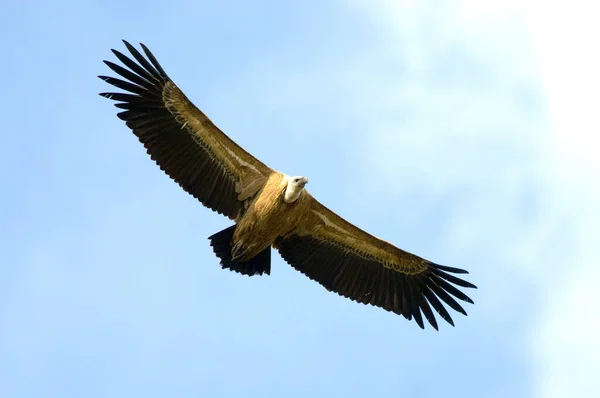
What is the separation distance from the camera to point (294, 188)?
1723 centimetres

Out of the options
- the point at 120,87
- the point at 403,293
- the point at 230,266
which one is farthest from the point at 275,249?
the point at 120,87

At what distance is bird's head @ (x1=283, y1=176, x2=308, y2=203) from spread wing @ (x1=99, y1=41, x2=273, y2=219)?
0.61m

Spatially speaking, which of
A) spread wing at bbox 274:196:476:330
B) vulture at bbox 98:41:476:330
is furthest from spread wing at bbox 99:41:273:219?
spread wing at bbox 274:196:476:330

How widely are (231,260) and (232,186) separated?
A: 110cm

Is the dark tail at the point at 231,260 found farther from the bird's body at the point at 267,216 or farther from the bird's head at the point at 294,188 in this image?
the bird's head at the point at 294,188

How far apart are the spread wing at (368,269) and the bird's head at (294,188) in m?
0.89

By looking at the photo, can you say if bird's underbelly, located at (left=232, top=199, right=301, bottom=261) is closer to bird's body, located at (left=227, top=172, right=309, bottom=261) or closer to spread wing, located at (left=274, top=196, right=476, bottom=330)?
bird's body, located at (left=227, top=172, right=309, bottom=261)

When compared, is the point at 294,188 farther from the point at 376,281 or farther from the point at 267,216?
the point at 376,281

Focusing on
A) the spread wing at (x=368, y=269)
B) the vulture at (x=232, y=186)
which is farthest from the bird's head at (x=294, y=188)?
the spread wing at (x=368, y=269)

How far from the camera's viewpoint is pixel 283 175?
58.0 ft

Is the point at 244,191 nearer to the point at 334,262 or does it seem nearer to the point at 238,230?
the point at 238,230

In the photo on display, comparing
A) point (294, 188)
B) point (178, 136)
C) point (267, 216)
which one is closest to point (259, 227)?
point (267, 216)

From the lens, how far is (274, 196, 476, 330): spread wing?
725 inches

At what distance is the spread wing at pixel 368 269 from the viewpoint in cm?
1841
